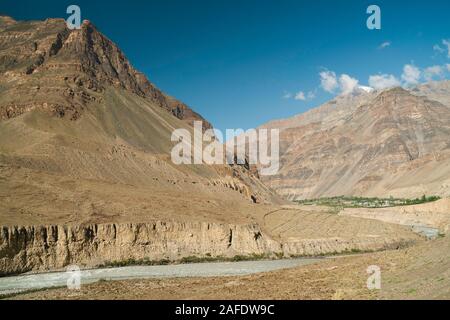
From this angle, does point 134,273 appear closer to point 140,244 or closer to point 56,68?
point 140,244

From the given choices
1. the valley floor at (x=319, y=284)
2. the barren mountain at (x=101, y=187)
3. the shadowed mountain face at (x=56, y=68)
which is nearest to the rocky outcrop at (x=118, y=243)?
the barren mountain at (x=101, y=187)

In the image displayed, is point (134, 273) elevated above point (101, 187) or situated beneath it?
situated beneath

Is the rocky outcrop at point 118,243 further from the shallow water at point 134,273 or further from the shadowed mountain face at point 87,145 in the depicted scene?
the shallow water at point 134,273

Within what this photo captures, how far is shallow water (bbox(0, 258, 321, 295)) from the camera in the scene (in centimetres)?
3688

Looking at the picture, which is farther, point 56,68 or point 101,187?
point 56,68

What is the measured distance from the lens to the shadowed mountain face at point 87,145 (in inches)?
2156

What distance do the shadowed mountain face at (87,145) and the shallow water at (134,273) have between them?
24.4 ft

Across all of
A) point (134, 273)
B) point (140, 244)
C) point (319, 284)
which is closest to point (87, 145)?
point (140, 244)

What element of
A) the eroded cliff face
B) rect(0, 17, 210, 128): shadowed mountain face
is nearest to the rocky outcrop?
the eroded cliff face

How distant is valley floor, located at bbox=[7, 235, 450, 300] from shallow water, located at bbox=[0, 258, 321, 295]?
4421 mm

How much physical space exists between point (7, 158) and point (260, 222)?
3296 centimetres

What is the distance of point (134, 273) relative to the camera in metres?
42.3

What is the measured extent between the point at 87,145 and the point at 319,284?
62958mm
